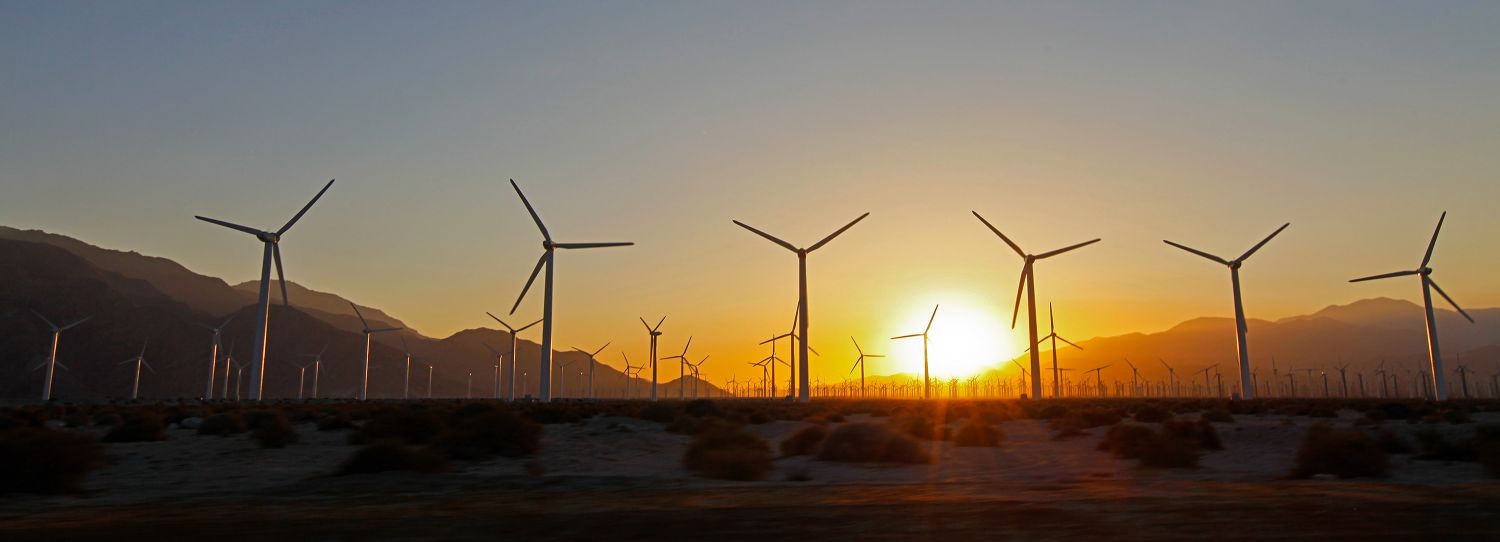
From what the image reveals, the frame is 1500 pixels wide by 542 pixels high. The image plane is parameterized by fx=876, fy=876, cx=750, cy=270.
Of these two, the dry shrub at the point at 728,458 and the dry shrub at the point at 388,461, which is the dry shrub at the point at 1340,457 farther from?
the dry shrub at the point at 388,461

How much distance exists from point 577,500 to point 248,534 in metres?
5.10

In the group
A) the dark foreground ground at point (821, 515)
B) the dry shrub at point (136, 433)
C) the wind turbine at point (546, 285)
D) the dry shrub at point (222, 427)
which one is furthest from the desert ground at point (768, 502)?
the wind turbine at point (546, 285)

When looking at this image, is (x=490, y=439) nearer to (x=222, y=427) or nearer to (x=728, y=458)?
(x=728, y=458)

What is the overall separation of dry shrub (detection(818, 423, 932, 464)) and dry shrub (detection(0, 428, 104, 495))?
18.6m

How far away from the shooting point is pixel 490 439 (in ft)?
88.5

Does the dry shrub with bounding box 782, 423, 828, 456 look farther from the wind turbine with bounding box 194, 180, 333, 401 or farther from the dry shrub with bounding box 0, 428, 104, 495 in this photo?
the wind turbine with bounding box 194, 180, 333, 401

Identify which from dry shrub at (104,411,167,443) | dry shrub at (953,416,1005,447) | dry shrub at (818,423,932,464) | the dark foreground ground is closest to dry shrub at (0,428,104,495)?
the dark foreground ground

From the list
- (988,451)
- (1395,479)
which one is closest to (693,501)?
(1395,479)

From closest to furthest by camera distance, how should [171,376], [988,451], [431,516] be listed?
[431,516]
[988,451]
[171,376]

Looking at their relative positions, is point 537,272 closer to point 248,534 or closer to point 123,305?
point 248,534

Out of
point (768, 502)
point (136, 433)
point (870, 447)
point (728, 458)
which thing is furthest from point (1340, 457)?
point (136, 433)

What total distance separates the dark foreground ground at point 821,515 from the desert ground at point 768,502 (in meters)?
0.04

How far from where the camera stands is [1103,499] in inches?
573

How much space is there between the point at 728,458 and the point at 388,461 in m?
8.11
